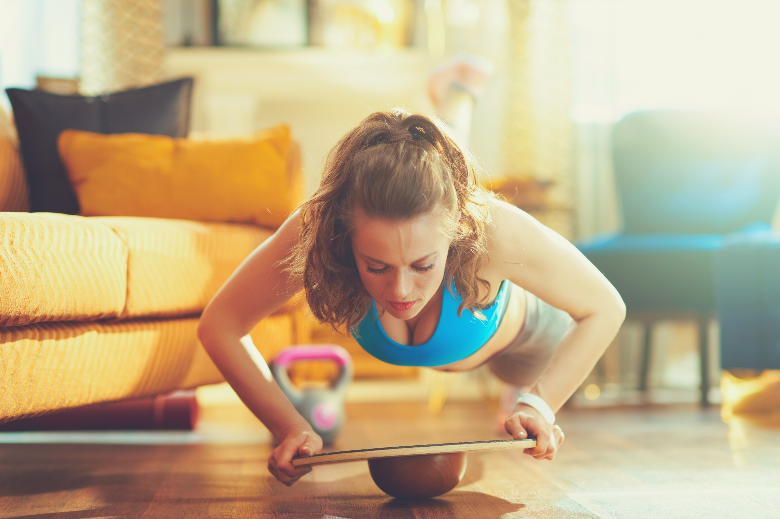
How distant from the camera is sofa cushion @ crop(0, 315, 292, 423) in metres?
0.98

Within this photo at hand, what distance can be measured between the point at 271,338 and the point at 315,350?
4.8 inches

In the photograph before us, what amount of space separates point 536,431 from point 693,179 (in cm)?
195

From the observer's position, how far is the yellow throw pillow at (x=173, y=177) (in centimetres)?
176

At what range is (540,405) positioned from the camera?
0.97 m

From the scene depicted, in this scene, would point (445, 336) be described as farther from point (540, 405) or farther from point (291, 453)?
point (291, 453)

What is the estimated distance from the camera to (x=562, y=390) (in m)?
1.03

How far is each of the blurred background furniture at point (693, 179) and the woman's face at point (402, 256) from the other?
5.23 feet

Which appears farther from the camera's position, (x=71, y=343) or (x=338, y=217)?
(x=71, y=343)

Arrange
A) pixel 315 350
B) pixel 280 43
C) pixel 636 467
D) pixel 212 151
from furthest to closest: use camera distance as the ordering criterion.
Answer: pixel 280 43
pixel 212 151
pixel 315 350
pixel 636 467

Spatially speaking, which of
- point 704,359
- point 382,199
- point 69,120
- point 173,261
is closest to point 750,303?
point 704,359

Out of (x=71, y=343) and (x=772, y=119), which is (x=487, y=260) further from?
(x=772, y=119)

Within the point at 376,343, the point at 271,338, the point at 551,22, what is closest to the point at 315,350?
the point at 271,338

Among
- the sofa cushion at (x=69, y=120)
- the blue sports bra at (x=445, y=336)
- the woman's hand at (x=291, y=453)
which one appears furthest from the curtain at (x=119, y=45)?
the woman's hand at (x=291, y=453)

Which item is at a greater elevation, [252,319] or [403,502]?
[252,319]
